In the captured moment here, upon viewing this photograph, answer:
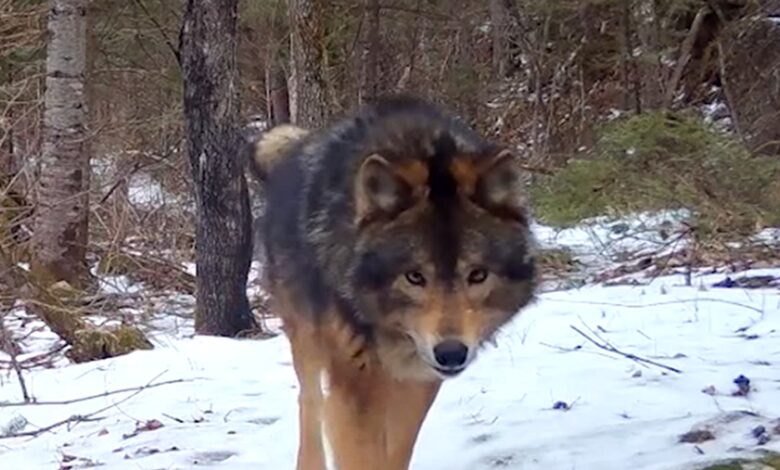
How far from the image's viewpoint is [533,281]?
4.07m

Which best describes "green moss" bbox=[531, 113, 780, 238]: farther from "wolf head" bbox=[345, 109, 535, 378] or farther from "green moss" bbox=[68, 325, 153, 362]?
"wolf head" bbox=[345, 109, 535, 378]

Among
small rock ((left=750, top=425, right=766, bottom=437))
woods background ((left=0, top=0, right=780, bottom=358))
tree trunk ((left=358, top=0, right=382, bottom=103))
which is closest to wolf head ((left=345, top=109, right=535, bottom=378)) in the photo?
small rock ((left=750, top=425, right=766, bottom=437))

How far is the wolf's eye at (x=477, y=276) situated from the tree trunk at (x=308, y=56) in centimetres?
679

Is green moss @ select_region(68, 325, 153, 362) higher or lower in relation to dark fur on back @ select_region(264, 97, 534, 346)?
lower

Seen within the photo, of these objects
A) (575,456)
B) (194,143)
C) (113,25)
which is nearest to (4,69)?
(113,25)

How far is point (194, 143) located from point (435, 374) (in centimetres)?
512

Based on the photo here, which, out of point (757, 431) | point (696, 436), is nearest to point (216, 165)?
point (696, 436)

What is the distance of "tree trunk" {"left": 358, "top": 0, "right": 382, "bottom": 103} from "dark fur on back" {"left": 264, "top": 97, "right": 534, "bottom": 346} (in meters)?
13.3

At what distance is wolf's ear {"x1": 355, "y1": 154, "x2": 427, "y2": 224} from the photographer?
3.86 metres

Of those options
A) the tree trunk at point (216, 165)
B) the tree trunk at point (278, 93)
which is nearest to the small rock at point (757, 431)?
the tree trunk at point (216, 165)

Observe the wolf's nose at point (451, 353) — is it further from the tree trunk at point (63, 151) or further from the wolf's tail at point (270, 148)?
the tree trunk at point (63, 151)

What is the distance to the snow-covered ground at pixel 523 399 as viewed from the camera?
5074mm

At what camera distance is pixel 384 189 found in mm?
3873

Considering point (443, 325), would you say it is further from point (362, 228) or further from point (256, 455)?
point (256, 455)
